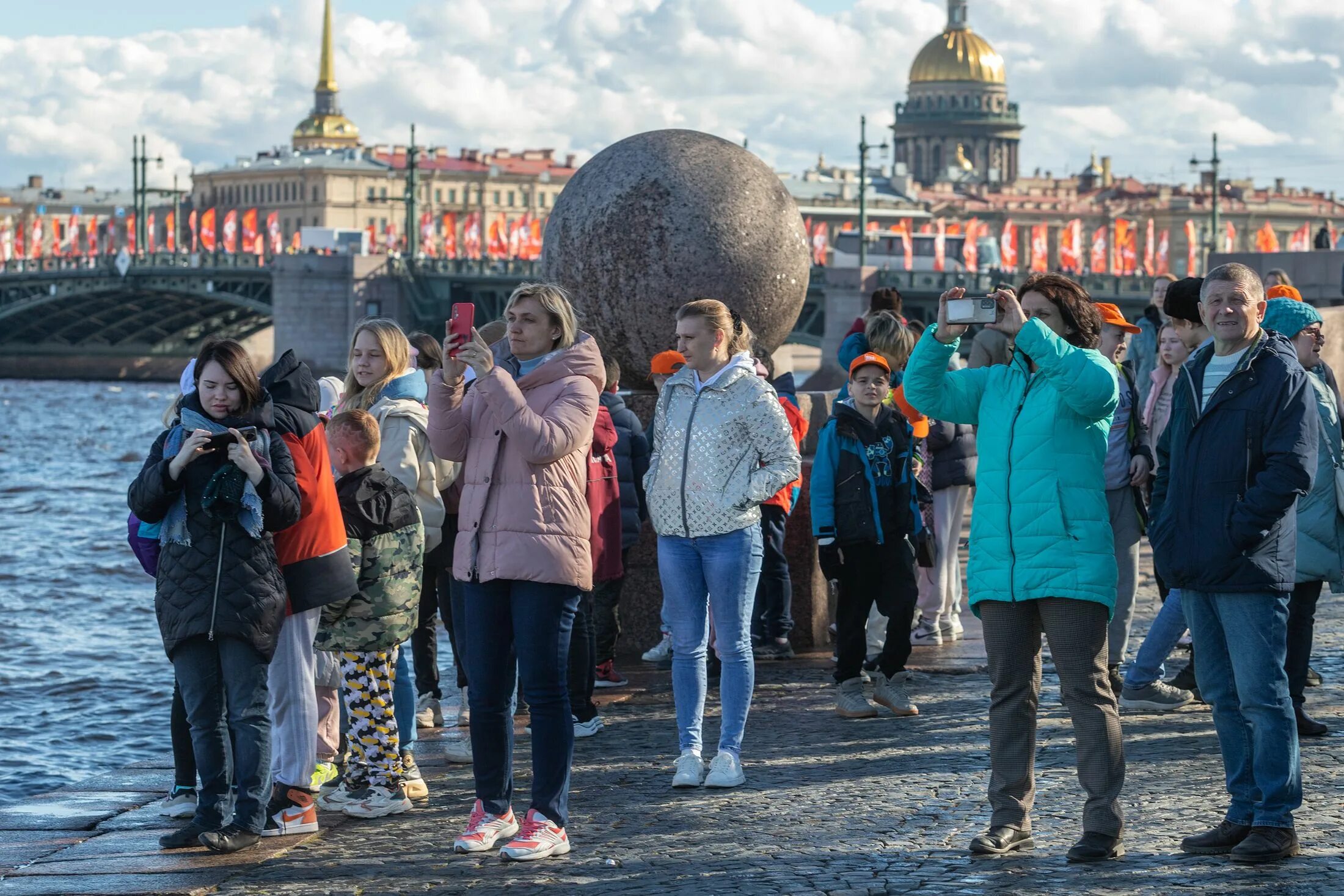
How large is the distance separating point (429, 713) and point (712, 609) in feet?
4.62

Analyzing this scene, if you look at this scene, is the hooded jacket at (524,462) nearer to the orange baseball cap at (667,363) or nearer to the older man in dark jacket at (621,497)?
the orange baseball cap at (667,363)

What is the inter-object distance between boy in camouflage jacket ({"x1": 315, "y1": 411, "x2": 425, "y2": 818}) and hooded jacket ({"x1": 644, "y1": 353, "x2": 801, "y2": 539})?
2.38ft

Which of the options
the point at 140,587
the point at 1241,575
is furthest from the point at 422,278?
the point at 1241,575

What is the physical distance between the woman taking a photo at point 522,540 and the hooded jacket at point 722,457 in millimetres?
710

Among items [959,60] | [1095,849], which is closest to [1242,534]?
[1095,849]

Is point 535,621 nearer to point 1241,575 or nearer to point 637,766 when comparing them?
point 637,766

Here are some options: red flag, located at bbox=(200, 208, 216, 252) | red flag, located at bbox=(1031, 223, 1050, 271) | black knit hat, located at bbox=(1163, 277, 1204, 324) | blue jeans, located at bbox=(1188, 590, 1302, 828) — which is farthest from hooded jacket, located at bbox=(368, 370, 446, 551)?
red flag, located at bbox=(200, 208, 216, 252)

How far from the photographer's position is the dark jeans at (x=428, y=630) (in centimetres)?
666

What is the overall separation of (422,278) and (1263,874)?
5418cm

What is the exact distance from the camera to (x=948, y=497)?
8.24 m

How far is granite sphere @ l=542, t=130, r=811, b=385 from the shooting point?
26.1 feet

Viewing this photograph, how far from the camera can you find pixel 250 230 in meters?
70.8

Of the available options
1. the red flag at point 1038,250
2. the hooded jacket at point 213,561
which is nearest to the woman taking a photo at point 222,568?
the hooded jacket at point 213,561

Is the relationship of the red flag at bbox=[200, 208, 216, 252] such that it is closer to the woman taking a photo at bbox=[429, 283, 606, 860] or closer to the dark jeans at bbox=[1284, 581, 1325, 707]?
the dark jeans at bbox=[1284, 581, 1325, 707]
